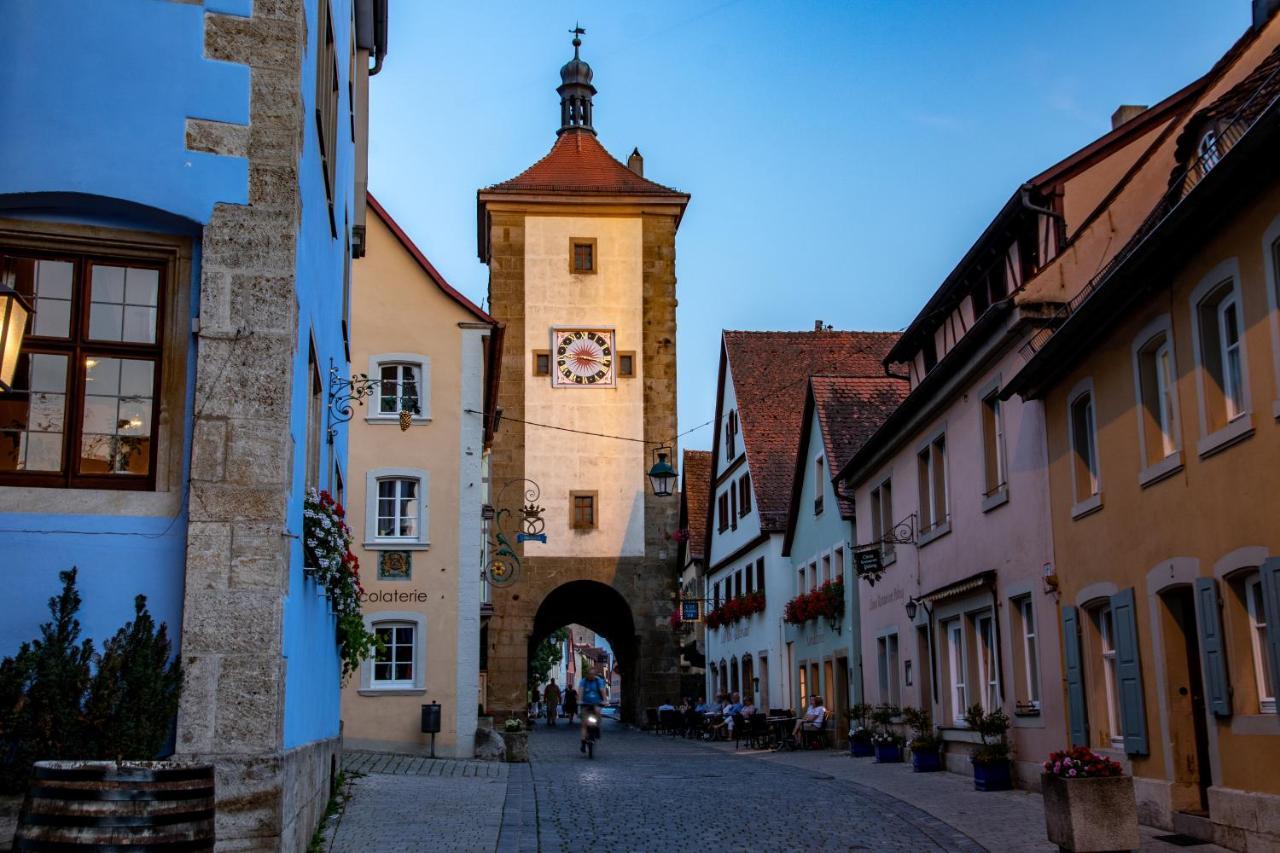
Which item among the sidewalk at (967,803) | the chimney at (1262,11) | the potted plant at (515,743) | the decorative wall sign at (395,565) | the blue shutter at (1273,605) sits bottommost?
the sidewalk at (967,803)

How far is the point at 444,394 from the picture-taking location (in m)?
25.4

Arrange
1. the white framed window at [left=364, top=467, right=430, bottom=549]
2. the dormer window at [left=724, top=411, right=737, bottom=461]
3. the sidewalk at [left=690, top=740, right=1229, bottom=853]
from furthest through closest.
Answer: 1. the dormer window at [left=724, top=411, right=737, bottom=461]
2. the white framed window at [left=364, top=467, right=430, bottom=549]
3. the sidewalk at [left=690, top=740, right=1229, bottom=853]

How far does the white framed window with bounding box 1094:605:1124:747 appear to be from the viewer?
560 inches

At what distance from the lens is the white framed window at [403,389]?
82.9ft

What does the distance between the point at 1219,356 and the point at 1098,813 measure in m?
3.75

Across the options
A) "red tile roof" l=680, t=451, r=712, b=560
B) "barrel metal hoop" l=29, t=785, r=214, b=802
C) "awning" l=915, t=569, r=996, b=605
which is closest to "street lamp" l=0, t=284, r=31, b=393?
"barrel metal hoop" l=29, t=785, r=214, b=802

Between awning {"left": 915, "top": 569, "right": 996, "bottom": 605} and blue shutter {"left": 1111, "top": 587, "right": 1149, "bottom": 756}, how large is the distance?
4.32 m

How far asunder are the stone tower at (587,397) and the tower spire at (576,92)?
5989mm

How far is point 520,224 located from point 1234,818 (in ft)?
117

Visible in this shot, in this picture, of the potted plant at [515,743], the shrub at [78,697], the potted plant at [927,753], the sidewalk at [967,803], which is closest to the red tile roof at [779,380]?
the potted plant at [515,743]

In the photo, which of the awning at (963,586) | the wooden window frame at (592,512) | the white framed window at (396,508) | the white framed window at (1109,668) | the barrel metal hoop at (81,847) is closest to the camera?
the barrel metal hoop at (81,847)

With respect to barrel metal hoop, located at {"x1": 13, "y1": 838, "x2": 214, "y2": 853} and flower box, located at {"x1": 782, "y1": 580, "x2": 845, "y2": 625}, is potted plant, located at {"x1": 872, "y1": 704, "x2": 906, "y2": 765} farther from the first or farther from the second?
barrel metal hoop, located at {"x1": 13, "y1": 838, "x2": 214, "y2": 853}

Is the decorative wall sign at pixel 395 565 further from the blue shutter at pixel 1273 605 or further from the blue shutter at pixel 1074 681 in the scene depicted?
the blue shutter at pixel 1273 605

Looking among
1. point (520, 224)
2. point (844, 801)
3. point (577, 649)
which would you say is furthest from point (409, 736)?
point (577, 649)
